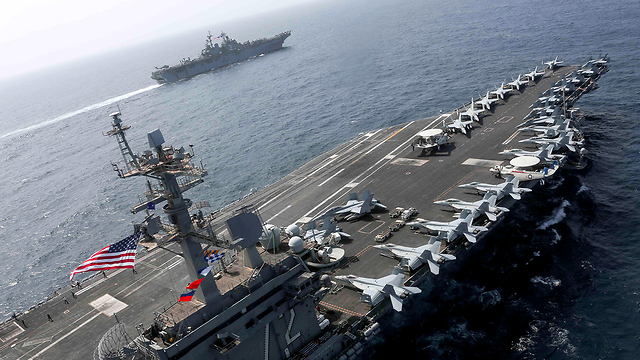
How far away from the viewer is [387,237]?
4194cm

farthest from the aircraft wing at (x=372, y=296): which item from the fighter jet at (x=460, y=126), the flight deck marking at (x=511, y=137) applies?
the fighter jet at (x=460, y=126)

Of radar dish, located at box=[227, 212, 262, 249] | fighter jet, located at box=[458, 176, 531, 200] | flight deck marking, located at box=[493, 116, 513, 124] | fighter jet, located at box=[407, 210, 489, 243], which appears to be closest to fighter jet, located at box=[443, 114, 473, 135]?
flight deck marking, located at box=[493, 116, 513, 124]

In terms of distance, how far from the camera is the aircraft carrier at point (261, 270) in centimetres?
2491

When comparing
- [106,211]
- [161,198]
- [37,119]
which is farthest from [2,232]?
[37,119]

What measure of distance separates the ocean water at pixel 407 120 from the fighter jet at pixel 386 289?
4.00 metres

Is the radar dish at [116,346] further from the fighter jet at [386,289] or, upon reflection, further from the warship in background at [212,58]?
the warship in background at [212,58]

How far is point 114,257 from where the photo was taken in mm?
23609

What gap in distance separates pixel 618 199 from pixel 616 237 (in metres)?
7.96

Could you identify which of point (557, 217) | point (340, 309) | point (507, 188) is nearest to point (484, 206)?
point (507, 188)

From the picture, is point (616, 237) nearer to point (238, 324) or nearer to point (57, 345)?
point (238, 324)

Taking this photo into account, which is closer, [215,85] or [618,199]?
[618,199]

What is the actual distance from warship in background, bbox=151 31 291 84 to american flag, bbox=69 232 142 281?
6005 inches

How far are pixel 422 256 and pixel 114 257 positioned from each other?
22869 millimetres

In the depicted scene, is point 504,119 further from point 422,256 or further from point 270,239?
point 270,239
